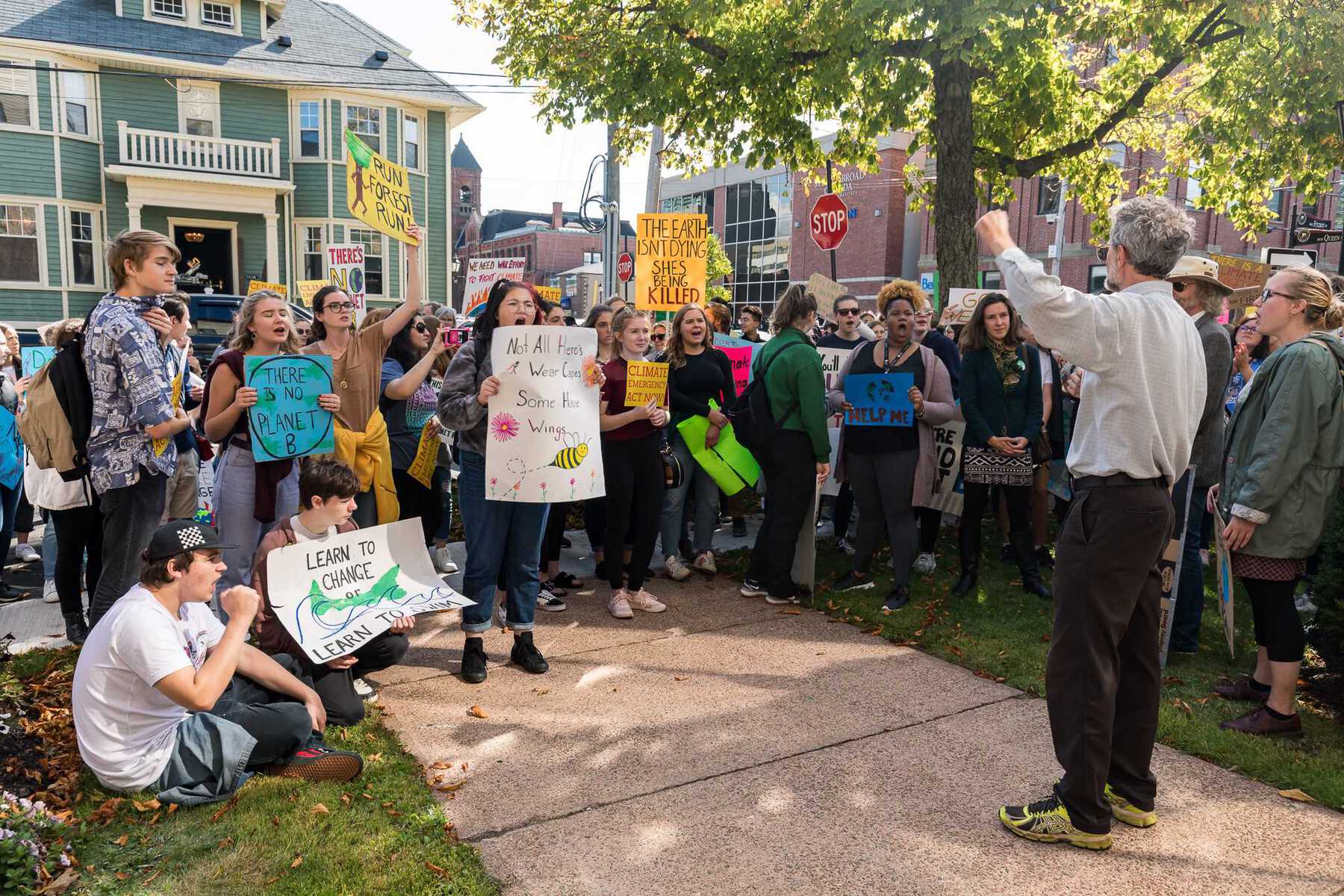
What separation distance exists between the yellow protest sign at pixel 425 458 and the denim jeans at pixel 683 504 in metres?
1.70

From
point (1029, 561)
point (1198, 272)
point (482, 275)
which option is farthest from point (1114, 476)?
point (482, 275)

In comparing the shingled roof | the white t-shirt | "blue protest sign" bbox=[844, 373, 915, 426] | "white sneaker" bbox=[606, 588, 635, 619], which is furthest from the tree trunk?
the shingled roof

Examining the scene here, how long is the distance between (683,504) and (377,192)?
317cm

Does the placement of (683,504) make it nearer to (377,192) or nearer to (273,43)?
(377,192)

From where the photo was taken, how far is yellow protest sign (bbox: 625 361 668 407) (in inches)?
233

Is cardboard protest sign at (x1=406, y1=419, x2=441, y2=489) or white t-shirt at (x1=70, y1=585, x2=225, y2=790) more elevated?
cardboard protest sign at (x1=406, y1=419, x2=441, y2=489)

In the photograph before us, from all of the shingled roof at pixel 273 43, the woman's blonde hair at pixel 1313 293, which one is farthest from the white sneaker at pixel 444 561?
the shingled roof at pixel 273 43

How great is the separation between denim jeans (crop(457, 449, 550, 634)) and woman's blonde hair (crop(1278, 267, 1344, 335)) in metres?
3.75

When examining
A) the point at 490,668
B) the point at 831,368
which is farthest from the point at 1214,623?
the point at 490,668

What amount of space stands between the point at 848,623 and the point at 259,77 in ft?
79.4

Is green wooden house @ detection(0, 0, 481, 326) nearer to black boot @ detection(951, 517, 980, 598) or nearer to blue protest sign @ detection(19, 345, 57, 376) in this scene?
blue protest sign @ detection(19, 345, 57, 376)

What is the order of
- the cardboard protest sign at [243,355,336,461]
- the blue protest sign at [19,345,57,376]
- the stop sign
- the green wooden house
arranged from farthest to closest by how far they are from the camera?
the green wooden house → the stop sign → the blue protest sign at [19,345,57,376] → the cardboard protest sign at [243,355,336,461]

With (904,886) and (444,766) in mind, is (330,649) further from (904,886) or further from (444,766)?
(904,886)

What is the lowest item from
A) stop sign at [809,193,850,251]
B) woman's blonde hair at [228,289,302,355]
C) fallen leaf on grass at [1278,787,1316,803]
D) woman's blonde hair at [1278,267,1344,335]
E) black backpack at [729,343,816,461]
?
fallen leaf on grass at [1278,787,1316,803]
